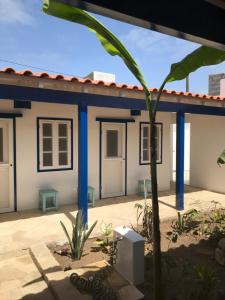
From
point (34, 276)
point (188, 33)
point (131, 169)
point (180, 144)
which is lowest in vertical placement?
point (34, 276)

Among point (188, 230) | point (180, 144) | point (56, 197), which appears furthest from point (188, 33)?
point (56, 197)

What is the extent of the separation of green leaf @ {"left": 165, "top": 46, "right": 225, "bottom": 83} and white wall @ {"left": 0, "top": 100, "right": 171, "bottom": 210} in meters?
4.81

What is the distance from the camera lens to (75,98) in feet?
18.0

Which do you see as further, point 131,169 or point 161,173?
point 161,173

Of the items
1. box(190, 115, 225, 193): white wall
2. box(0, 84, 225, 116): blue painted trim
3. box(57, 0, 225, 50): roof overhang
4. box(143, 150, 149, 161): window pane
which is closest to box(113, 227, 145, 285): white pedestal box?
box(57, 0, 225, 50): roof overhang

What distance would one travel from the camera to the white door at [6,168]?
659cm

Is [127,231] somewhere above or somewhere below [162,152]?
below

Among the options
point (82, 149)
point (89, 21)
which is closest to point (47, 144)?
point (82, 149)

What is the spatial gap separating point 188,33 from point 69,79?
3066 millimetres

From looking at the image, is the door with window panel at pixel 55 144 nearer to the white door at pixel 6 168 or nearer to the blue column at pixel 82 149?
the white door at pixel 6 168

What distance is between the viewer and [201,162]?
10.0 metres

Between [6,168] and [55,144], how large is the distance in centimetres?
131

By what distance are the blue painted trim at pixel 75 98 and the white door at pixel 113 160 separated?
1806 mm

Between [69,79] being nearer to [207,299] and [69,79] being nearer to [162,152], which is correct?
[207,299]
